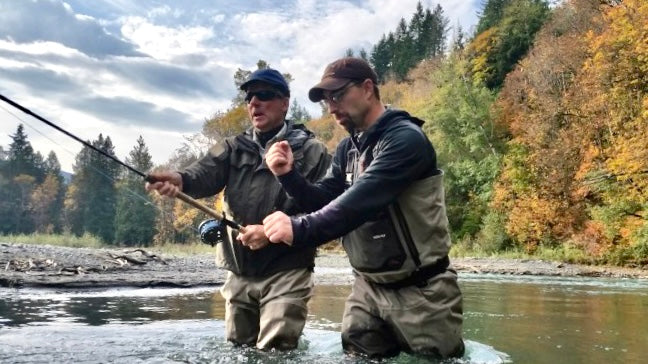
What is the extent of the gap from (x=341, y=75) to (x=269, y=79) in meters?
1.15

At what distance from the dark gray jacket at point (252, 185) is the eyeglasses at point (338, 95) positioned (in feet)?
3.26

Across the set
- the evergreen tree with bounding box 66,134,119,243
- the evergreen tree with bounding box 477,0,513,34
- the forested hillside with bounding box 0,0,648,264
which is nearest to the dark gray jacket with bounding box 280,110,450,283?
the forested hillside with bounding box 0,0,648,264

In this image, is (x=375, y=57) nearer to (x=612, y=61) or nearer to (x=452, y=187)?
(x=452, y=187)

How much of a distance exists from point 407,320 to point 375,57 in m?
88.0

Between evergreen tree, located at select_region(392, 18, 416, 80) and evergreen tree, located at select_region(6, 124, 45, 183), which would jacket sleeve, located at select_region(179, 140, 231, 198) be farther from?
evergreen tree, located at select_region(6, 124, 45, 183)

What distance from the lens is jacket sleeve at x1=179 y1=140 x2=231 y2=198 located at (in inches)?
184

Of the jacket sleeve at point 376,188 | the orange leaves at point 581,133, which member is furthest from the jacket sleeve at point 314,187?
the orange leaves at point 581,133

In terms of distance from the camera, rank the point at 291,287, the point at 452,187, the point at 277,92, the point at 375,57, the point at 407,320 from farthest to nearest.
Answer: the point at 375,57
the point at 452,187
the point at 277,92
the point at 291,287
the point at 407,320

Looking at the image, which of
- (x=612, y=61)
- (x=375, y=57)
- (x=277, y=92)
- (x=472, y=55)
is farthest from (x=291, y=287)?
(x=375, y=57)

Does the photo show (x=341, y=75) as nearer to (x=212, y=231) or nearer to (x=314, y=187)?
(x=314, y=187)

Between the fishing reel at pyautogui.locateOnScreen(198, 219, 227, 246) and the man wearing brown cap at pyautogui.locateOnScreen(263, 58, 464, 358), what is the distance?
83 centimetres

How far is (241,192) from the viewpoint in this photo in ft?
15.2

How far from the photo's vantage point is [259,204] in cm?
457

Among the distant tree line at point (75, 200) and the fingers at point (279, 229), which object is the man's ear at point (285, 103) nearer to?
the fingers at point (279, 229)
